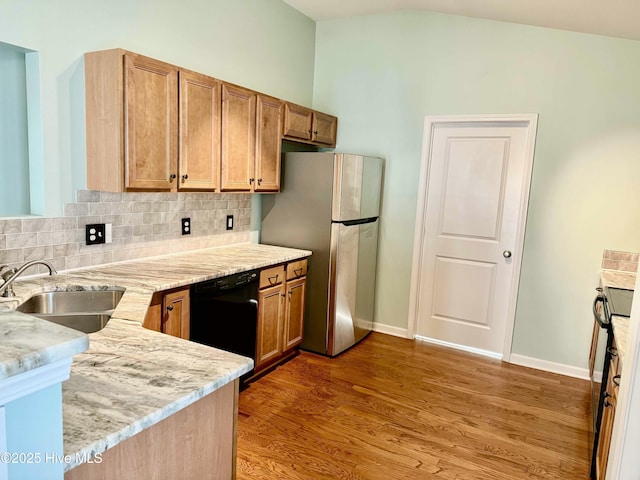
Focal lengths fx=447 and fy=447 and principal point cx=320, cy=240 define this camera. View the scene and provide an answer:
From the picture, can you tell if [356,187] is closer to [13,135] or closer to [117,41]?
[117,41]

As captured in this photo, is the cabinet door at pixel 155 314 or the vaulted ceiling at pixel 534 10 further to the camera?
the vaulted ceiling at pixel 534 10

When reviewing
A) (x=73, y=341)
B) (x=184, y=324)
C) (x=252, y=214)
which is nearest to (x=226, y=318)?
(x=184, y=324)

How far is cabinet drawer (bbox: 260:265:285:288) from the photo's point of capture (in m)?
3.18

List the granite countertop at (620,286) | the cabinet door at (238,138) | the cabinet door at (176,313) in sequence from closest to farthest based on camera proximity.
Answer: the granite countertop at (620,286) < the cabinet door at (176,313) < the cabinet door at (238,138)

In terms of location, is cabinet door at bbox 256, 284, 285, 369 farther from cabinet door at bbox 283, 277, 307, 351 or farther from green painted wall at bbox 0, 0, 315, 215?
green painted wall at bbox 0, 0, 315, 215

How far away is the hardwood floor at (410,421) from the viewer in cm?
238

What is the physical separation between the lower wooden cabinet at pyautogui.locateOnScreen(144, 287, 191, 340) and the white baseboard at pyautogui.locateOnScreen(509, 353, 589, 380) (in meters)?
2.83

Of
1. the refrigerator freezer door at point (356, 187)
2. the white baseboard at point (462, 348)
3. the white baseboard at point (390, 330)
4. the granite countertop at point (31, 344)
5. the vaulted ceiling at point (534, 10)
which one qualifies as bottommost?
the white baseboard at point (462, 348)

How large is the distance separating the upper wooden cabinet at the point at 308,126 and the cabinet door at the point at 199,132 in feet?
2.83

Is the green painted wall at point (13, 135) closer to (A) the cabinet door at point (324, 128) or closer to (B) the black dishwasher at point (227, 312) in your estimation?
(B) the black dishwasher at point (227, 312)

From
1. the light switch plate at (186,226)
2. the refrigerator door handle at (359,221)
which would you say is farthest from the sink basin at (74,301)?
the refrigerator door handle at (359,221)

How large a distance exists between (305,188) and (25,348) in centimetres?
307

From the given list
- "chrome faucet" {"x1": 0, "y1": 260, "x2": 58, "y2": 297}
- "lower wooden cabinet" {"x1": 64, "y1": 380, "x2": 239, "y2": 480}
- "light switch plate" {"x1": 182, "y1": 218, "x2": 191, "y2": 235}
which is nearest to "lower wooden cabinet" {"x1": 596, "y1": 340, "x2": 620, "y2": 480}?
"lower wooden cabinet" {"x1": 64, "y1": 380, "x2": 239, "y2": 480}

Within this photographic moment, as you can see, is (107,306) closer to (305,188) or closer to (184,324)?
(184,324)
